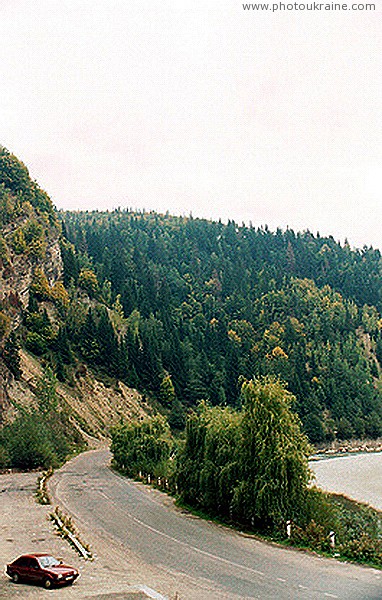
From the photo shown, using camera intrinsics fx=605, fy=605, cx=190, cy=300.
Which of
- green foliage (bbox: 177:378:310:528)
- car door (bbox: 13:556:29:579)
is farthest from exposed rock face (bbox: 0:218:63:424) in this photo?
car door (bbox: 13:556:29:579)

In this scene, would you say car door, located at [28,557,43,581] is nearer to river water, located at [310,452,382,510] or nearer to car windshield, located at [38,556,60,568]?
car windshield, located at [38,556,60,568]

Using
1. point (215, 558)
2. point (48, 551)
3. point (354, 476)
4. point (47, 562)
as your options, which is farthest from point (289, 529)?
point (354, 476)

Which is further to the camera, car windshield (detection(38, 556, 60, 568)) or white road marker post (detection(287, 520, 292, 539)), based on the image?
white road marker post (detection(287, 520, 292, 539))

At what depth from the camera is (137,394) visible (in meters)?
141

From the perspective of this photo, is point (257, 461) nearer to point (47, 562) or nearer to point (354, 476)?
point (47, 562)

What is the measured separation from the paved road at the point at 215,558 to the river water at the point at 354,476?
30246 mm

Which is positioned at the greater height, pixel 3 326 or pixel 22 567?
pixel 3 326

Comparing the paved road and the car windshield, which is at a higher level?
the car windshield

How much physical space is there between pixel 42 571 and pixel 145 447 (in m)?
47.4

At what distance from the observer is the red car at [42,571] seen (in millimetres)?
22297

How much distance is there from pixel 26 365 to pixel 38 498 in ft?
220

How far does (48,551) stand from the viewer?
29766mm

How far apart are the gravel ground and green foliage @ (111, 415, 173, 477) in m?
17.7

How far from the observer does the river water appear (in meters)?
71.5
